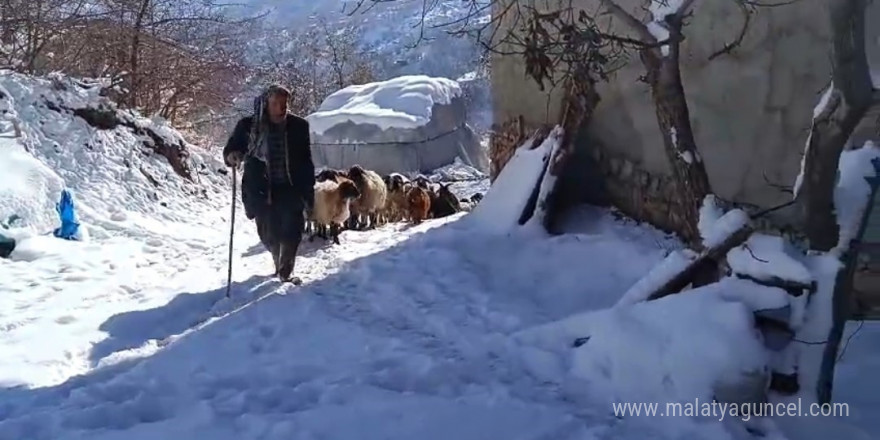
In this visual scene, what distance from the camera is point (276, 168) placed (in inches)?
272

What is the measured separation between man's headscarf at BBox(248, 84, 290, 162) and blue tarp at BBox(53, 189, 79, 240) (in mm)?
3257

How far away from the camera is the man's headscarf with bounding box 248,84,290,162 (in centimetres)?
685

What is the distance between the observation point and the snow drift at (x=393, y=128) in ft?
82.3

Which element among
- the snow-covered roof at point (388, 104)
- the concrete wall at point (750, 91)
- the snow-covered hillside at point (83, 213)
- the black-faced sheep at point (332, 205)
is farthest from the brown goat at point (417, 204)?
the snow-covered roof at point (388, 104)

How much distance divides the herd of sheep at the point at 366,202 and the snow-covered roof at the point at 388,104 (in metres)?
11.8

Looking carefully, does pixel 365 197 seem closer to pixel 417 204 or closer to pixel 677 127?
pixel 417 204

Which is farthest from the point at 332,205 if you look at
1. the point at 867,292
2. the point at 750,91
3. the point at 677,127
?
the point at 867,292

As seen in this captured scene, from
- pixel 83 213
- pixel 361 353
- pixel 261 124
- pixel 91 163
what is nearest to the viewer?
pixel 361 353

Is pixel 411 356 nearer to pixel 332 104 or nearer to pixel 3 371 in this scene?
pixel 3 371

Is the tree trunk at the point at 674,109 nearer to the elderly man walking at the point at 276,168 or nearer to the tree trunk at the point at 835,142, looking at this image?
the tree trunk at the point at 835,142

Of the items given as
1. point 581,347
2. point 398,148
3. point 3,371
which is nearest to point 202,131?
point 398,148

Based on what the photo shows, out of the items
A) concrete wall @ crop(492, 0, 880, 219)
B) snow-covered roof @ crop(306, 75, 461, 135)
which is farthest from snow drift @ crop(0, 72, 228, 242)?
snow-covered roof @ crop(306, 75, 461, 135)

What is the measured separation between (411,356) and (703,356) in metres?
1.66

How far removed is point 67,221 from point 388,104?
1755cm
